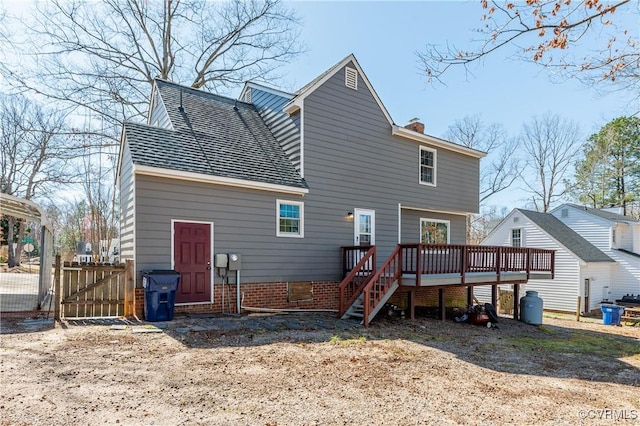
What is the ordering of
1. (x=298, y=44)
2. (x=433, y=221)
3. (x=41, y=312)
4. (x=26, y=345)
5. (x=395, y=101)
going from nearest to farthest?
(x=26, y=345), (x=41, y=312), (x=433, y=221), (x=395, y=101), (x=298, y=44)

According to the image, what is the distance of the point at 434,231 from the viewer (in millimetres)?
15078

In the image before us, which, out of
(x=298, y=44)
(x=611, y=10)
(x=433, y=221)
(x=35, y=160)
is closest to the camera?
(x=611, y=10)

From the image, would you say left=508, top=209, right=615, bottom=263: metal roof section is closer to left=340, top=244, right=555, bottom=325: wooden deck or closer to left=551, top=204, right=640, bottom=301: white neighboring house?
left=551, top=204, right=640, bottom=301: white neighboring house

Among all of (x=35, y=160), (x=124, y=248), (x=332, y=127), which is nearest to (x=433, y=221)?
(x=332, y=127)

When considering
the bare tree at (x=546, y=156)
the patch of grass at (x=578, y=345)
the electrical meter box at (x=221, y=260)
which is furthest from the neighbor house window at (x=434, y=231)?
the bare tree at (x=546, y=156)

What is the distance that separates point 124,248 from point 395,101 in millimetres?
13156

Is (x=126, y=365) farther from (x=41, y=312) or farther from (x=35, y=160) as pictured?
(x=35, y=160)

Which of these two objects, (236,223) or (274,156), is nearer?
(236,223)

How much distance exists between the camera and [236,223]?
9.78 m

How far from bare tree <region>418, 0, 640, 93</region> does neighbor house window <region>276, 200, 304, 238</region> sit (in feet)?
18.9

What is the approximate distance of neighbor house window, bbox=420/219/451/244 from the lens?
14716 mm

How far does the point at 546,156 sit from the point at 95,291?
34.2m

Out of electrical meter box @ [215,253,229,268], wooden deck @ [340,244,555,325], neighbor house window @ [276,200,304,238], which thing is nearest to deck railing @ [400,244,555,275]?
wooden deck @ [340,244,555,325]

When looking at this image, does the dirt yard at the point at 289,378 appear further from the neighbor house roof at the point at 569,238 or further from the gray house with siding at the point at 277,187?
the neighbor house roof at the point at 569,238
